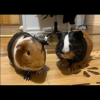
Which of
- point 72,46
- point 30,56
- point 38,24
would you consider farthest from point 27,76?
point 38,24

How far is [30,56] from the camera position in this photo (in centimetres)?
70

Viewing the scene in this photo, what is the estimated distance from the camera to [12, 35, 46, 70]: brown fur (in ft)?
2.27

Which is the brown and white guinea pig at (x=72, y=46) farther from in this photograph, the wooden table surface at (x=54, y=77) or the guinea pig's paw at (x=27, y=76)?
the guinea pig's paw at (x=27, y=76)

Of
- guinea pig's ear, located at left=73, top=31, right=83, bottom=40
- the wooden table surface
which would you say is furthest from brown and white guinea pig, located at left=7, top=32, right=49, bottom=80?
guinea pig's ear, located at left=73, top=31, right=83, bottom=40

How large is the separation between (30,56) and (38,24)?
1638 millimetres

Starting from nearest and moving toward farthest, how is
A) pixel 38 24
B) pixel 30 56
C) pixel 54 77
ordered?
pixel 30 56
pixel 54 77
pixel 38 24

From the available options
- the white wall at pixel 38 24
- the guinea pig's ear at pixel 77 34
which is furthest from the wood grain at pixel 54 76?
the white wall at pixel 38 24

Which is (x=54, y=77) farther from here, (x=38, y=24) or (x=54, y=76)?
(x=38, y=24)

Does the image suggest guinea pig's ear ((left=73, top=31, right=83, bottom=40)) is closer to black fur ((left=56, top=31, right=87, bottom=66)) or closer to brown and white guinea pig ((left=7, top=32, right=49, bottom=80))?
black fur ((left=56, top=31, right=87, bottom=66))

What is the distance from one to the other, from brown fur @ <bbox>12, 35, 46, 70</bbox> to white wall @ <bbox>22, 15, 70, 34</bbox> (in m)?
1.51

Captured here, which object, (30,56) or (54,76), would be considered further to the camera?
(54,76)

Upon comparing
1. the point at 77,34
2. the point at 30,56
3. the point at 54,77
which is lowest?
the point at 54,77

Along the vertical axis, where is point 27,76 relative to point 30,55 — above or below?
below
